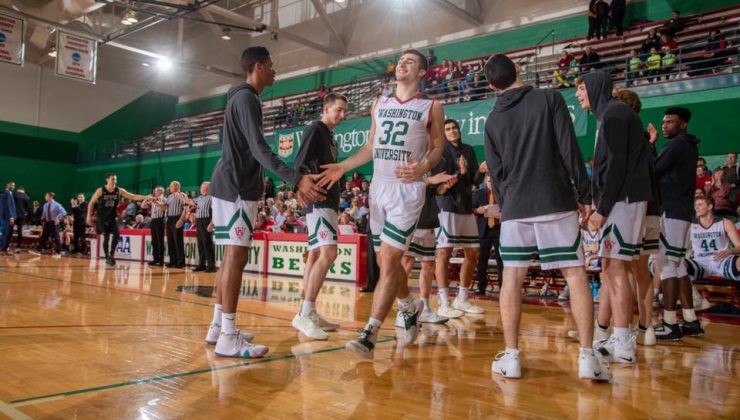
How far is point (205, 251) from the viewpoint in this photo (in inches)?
455

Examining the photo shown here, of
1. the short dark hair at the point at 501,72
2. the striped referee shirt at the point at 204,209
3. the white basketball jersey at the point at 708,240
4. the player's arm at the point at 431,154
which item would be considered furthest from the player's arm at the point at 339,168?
the striped referee shirt at the point at 204,209

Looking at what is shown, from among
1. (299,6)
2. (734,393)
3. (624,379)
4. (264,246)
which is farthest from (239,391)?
(299,6)

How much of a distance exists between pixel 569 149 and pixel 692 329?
2.87m

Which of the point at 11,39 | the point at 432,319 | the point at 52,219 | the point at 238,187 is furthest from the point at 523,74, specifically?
the point at 52,219

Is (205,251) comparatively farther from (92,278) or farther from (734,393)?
(734,393)

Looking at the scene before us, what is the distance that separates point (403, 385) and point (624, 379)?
51.5 inches

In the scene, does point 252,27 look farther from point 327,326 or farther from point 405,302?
point 405,302

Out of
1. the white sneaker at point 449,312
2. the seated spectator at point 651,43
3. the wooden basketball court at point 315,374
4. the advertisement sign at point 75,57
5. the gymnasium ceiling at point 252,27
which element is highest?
the gymnasium ceiling at point 252,27

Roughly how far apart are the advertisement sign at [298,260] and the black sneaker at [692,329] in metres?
5.83

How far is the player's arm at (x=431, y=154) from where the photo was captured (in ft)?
11.6

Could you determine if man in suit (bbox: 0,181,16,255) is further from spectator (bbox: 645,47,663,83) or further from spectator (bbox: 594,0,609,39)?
spectator (bbox: 594,0,609,39)

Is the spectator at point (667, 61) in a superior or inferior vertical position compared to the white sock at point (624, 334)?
superior

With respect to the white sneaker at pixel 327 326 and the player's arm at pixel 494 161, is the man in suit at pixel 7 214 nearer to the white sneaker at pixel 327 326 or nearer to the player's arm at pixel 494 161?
the white sneaker at pixel 327 326

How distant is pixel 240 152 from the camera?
3.66 metres
